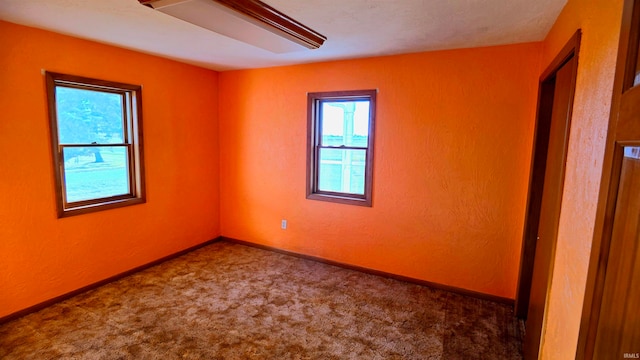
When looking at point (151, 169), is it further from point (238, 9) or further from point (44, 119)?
point (238, 9)

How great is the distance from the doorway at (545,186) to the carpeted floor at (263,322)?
0.37 metres

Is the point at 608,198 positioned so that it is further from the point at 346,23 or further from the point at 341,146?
the point at 341,146

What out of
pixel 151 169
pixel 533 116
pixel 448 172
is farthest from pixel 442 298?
pixel 151 169

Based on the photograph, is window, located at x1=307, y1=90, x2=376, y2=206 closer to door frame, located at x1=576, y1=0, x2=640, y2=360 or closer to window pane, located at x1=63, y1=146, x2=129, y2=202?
window pane, located at x1=63, y1=146, x2=129, y2=202

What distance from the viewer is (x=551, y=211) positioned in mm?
2057

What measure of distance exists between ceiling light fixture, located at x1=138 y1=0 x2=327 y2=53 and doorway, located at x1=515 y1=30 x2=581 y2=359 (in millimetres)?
1690

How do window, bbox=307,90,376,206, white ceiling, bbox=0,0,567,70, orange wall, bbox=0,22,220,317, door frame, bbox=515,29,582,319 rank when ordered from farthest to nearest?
window, bbox=307,90,376,206, orange wall, bbox=0,22,220,317, door frame, bbox=515,29,582,319, white ceiling, bbox=0,0,567,70

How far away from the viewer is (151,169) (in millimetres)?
3727

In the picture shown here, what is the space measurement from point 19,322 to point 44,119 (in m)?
1.69

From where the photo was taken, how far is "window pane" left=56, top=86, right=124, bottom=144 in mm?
2939

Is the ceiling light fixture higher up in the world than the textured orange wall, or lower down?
higher up

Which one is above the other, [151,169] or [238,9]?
[238,9]

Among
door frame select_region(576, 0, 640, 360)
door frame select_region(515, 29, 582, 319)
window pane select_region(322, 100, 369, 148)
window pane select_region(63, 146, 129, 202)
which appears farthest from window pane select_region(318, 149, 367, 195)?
door frame select_region(576, 0, 640, 360)

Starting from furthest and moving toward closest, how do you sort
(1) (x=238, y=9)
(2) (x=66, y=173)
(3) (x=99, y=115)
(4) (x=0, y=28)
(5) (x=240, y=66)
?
(5) (x=240, y=66), (3) (x=99, y=115), (2) (x=66, y=173), (4) (x=0, y=28), (1) (x=238, y=9)
